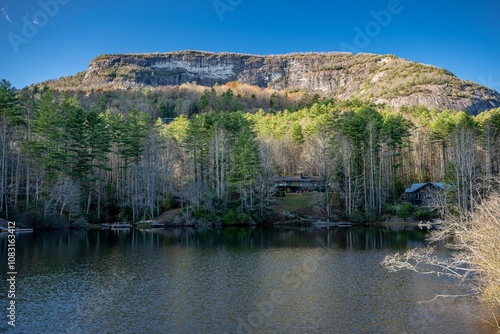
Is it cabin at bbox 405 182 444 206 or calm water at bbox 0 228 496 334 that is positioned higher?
cabin at bbox 405 182 444 206

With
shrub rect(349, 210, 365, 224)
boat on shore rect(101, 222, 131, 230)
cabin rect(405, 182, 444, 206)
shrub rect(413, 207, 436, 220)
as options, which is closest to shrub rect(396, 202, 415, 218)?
shrub rect(413, 207, 436, 220)

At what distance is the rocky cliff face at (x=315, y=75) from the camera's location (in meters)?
115

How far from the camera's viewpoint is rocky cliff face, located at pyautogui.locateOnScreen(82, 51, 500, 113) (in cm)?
11463

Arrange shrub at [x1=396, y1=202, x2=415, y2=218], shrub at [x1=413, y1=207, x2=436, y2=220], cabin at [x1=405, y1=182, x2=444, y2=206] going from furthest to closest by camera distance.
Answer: cabin at [x1=405, y1=182, x2=444, y2=206] → shrub at [x1=396, y1=202, x2=415, y2=218] → shrub at [x1=413, y1=207, x2=436, y2=220]

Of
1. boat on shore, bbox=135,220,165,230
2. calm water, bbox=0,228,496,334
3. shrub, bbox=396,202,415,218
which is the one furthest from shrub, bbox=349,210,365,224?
boat on shore, bbox=135,220,165,230

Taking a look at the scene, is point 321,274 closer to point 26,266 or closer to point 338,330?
point 338,330

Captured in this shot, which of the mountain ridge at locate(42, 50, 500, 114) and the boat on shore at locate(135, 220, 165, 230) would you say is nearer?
the boat on shore at locate(135, 220, 165, 230)

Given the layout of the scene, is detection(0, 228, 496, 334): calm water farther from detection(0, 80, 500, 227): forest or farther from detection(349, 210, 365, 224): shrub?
detection(349, 210, 365, 224): shrub

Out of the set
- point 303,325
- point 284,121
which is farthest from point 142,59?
point 303,325

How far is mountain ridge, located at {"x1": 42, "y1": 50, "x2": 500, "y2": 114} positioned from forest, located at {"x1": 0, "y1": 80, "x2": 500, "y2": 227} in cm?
5362

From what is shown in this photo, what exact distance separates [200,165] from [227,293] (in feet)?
134

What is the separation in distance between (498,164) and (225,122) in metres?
39.6

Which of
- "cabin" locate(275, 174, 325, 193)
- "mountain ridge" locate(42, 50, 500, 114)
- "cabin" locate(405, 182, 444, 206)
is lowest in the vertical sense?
"cabin" locate(405, 182, 444, 206)

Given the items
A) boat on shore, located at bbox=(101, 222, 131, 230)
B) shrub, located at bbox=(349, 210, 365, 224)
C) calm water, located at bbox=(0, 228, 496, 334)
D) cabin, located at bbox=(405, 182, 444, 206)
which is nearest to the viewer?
calm water, located at bbox=(0, 228, 496, 334)
